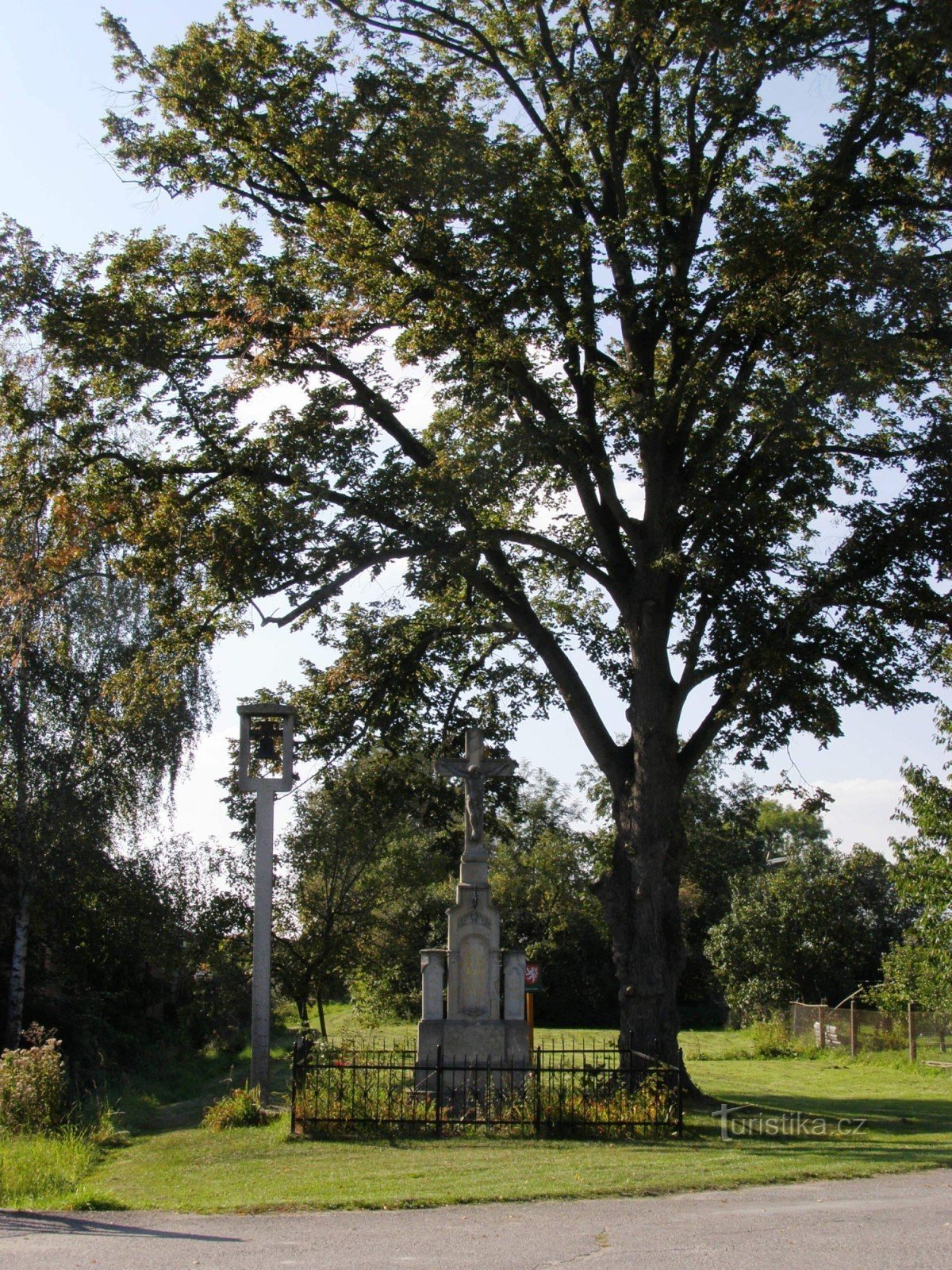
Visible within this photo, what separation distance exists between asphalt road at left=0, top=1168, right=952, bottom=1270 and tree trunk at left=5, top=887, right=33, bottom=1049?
1639 centimetres

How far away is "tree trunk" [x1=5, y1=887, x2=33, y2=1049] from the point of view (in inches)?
951

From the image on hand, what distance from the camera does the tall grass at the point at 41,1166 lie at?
388 inches

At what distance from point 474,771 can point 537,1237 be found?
32.9 ft

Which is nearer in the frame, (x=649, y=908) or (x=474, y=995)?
(x=474, y=995)

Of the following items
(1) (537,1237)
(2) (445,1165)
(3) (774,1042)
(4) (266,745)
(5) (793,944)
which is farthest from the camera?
(5) (793,944)

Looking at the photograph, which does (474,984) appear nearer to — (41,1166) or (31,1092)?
(31,1092)

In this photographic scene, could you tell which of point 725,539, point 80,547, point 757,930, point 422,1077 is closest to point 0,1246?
point 422,1077

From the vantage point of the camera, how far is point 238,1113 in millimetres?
14328

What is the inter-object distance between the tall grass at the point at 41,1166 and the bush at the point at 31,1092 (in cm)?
45

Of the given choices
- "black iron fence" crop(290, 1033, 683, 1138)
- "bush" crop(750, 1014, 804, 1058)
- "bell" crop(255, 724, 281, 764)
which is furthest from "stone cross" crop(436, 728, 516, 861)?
"bush" crop(750, 1014, 804, 1058)

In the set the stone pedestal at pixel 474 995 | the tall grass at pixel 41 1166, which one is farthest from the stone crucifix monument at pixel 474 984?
the tall grass at pixel 41 1166

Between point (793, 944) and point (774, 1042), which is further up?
point (793, 944)

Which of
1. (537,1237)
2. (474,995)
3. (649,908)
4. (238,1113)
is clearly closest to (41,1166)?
(238,1113)

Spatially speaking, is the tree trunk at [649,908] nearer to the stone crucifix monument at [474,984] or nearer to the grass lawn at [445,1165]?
the grass lawn at [445,1165]
